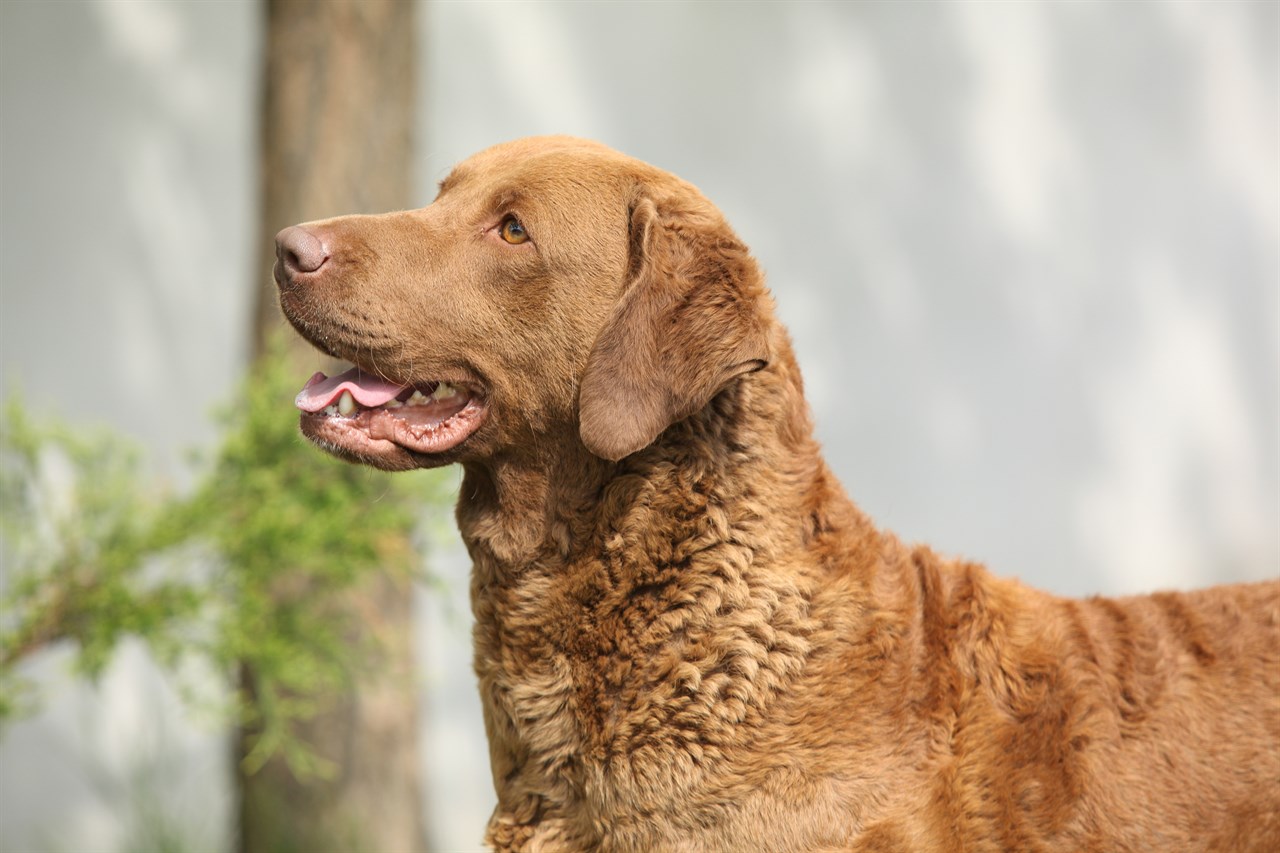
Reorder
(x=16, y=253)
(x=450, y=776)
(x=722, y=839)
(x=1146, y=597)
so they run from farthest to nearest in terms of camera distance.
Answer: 1. (x=450, y=776)
2. (x=16, y=253)
3. (x=1146, y=597)
4. (x=722, y=839)

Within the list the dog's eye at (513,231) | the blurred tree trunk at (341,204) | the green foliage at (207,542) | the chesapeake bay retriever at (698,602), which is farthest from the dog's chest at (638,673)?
the blurred tree trunk at (341,204)

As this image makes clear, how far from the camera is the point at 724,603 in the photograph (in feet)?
8.97

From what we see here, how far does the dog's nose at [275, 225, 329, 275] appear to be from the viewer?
2863 millimetres

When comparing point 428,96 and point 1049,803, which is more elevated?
point 428,96

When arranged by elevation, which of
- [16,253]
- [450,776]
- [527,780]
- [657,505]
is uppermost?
[16,253]

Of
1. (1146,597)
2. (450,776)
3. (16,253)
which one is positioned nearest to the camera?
(1146,597)

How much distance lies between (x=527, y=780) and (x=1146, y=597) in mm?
1443

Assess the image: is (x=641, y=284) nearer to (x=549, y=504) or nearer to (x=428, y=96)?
(x=549, y=504)

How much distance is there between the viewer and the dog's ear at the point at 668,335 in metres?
2.69

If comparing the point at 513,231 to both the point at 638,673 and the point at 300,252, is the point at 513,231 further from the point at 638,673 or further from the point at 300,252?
the point at 638,673

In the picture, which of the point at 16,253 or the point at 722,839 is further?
the point at 16,253

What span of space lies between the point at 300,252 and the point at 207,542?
1.97m

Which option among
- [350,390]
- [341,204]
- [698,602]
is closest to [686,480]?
[698,602]

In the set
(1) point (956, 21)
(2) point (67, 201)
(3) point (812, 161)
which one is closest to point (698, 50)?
(3) point (812, 161)
